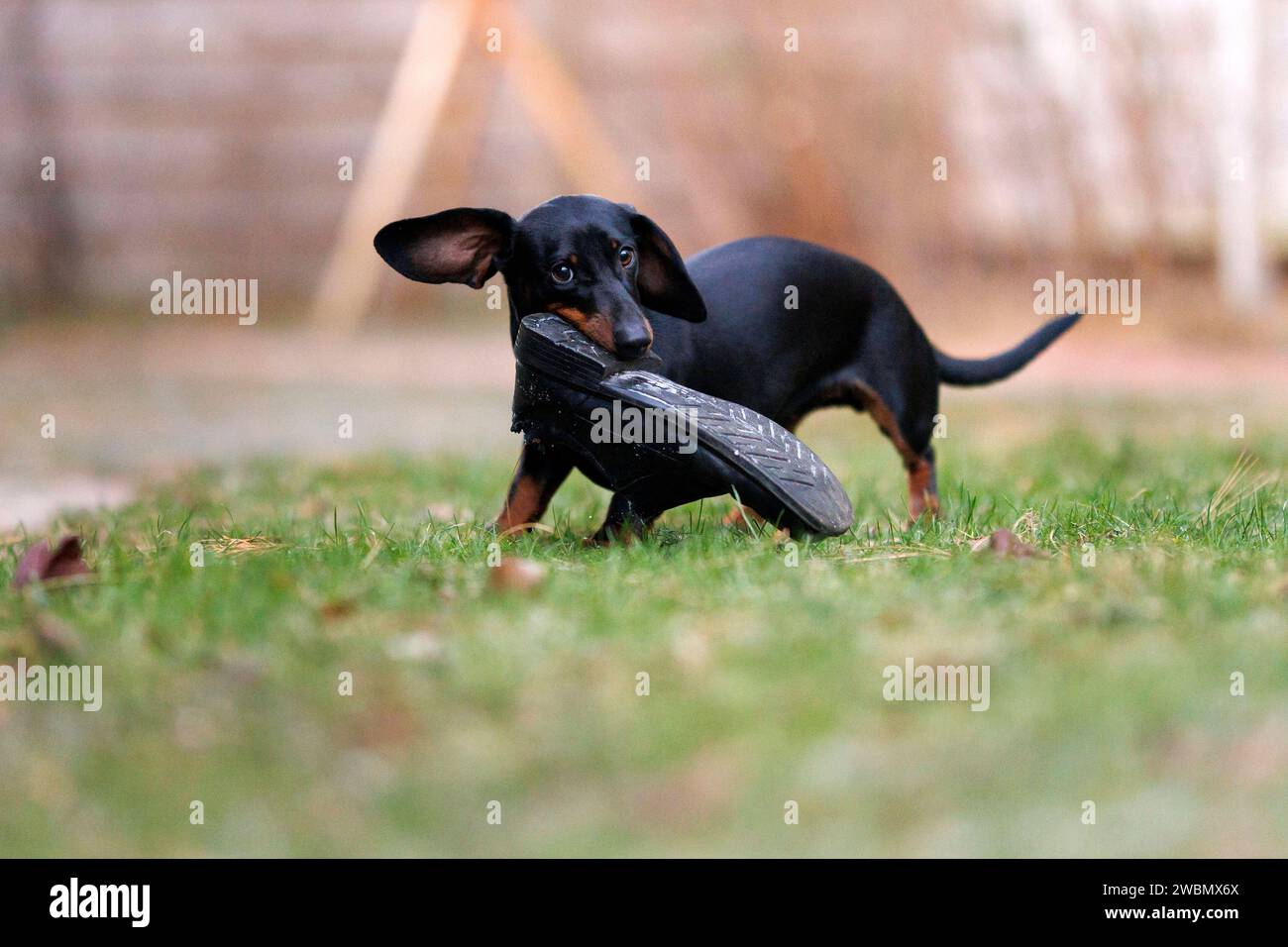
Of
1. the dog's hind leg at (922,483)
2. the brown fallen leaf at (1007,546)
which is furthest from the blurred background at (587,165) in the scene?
the brown fallen leaf at (1007,546)

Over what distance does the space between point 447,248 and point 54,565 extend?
3.43 feet

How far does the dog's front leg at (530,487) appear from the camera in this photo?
11.0ft

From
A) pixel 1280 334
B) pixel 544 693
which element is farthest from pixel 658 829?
pixel 1280 334

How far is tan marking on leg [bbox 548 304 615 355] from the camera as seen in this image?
3.05 metres

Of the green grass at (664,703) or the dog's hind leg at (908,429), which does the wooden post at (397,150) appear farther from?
the green grass at (664,703)

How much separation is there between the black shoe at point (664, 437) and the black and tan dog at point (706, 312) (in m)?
0.07

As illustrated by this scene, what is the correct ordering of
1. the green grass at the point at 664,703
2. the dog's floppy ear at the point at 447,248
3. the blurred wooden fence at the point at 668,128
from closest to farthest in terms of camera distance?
1. the green grass at the point at 664,703
2. the dog's floppy ear at the point at 447,248
3. the blurred wooden fence at the point at 668,128

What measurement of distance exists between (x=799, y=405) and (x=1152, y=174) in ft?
19.1

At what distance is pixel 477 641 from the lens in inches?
91.3

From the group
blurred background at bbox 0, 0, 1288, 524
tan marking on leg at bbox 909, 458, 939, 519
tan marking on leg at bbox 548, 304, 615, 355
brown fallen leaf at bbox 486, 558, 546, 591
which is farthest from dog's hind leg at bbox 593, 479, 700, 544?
blurred background at bbox 0, 0, 1288, 524

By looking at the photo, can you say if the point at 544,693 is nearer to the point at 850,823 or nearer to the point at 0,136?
the point at 850,823

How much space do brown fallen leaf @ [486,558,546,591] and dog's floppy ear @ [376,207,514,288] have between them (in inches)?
31.8

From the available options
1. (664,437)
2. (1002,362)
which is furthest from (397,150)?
(664,437)

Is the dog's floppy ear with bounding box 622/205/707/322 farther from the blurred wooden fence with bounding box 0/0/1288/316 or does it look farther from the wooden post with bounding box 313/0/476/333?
the wooden post with bounding box 313/0/476/333
